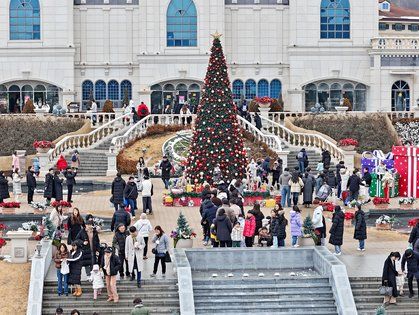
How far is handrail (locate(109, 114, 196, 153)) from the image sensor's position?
65.6 meters

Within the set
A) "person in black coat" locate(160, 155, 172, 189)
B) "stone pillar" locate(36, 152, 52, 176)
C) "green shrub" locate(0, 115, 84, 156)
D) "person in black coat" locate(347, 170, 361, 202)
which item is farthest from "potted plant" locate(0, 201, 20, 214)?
"green shrub" locate(0, 115, 84, 156)

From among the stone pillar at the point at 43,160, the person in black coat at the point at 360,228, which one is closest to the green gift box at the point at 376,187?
the person in black coat at the point at 360,228

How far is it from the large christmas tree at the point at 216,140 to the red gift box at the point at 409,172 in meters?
7.52

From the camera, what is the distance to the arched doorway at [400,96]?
79.8 m

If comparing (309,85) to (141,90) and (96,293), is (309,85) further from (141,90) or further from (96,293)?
(96,293)

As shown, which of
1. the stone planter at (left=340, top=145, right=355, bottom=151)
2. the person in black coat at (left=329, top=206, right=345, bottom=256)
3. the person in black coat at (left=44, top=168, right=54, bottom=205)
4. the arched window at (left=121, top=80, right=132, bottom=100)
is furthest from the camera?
the arched window at (left=121, top=80, right=132, bottom=100)

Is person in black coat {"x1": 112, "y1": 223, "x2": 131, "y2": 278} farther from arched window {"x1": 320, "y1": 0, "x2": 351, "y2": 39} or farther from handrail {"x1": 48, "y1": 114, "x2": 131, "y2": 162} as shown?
arched window {"x1": 320, "y1": 0, "x2": 351, "y2": 39}

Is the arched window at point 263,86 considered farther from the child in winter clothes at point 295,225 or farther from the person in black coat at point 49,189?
the child in winter clothes at point 295,225

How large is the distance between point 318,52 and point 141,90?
35.9 ft

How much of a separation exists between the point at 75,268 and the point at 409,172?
80.1ft

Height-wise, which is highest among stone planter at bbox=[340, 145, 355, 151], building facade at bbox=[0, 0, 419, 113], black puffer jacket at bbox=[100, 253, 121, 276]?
building facade at bbox=[0, 0, 419, 113]

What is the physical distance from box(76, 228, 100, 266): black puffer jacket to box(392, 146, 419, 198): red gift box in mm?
23195

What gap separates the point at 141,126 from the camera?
226 ft

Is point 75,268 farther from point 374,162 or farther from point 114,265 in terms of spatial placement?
point 374,162
